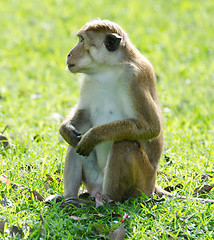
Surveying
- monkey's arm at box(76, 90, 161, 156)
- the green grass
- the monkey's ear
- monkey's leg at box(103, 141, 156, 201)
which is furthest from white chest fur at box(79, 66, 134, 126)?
the green grass

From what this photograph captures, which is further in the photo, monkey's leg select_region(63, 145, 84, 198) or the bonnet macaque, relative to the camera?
monkey's leg select_region(63, 145, 84, 198)

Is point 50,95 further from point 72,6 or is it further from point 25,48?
point 72,6

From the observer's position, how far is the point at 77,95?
Answer: 8180mm

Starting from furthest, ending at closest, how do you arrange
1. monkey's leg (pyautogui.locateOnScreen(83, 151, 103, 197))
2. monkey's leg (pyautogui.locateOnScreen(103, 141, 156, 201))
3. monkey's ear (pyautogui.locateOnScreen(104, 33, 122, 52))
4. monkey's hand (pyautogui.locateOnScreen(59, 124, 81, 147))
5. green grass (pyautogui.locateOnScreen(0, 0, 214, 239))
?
monkey's leg (pyautogui.locateOnScreen(83, 151, 103, 197)) → monkey's hand (pyautogui.locateOnScreen(59, 124, 81, 147)) → monkey's ear (pyautogui.locateOnScreen(104, 33, 122, 52)) → monkey's leg (pyautogui.locateOnScreen(103, 141, 156, 201)) → green grass (pyautogui.locateOnScreen(0, 0, 214, 239))

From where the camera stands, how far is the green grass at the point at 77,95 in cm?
420

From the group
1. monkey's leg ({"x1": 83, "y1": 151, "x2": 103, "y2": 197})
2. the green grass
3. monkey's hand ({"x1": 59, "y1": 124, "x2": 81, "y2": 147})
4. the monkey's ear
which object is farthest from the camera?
monkey's leg ({"x1": 83, "y1": 151, "x2": 103, "y2": 197})

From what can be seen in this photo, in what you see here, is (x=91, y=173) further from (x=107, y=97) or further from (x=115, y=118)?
(x=107, y=97)

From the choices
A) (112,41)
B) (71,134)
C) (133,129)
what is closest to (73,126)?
(71,134)

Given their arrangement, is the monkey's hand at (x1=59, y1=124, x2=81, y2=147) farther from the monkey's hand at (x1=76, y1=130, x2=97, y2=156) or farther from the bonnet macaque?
the monkey's hand at (x1=76, y1=130, x2=97, y2=156)

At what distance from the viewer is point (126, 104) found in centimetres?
453

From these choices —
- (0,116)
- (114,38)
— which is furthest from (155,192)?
(0,116)

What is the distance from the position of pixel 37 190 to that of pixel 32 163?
0.61 metres

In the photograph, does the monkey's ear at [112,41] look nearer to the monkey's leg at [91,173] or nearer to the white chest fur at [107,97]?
the white chest fur at [107,97]

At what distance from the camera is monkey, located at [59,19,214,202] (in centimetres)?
443
